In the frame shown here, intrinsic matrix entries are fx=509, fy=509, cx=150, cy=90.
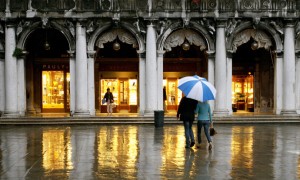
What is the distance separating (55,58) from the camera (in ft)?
116

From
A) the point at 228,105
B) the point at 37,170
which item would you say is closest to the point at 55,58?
the point at 228,105

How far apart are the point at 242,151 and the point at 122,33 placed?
17.0 m

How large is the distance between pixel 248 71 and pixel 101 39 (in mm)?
11858

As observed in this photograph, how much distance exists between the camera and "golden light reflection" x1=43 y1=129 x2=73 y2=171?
1215 centimetres

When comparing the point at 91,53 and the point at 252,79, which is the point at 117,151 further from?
the point at 252,79

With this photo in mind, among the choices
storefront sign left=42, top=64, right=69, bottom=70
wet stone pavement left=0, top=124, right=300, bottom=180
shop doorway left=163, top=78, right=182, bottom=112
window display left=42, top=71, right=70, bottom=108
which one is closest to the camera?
wet stone pavement left=0, top=124, right=300, bottom=180

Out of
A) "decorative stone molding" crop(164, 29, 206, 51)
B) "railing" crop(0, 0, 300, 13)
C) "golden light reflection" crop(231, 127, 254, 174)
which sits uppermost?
"railing" crop(0, 0, 300, 13)

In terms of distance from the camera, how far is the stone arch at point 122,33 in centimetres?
3019

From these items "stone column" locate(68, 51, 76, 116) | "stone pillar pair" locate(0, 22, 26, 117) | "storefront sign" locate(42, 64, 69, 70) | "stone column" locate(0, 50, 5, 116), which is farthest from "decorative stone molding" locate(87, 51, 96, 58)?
"storefront sign" locate(42, 64, 69, 70)

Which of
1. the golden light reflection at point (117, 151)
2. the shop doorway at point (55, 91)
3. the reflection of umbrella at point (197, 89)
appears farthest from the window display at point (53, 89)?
the reflection of umbrella at point (197, 89)

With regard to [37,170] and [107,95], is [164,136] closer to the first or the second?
[37,170]

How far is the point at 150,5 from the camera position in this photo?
29.9 meters

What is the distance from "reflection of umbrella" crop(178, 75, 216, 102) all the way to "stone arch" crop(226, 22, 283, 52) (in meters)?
15.5

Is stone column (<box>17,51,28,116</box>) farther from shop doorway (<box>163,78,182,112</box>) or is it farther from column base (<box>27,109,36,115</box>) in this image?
shop doorway (<box>163,78,182,112</box>)
